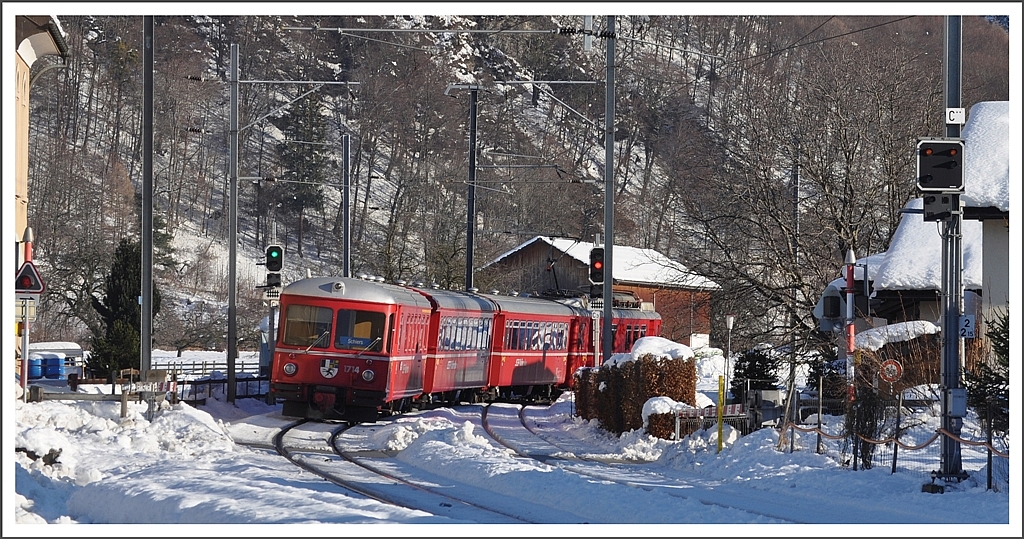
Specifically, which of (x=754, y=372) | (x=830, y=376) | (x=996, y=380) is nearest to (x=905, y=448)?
(x=996, y=380)

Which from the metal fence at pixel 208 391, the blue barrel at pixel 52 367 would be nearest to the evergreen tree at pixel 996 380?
the metal fence at pixel 208 391

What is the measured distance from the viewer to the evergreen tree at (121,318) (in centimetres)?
3534

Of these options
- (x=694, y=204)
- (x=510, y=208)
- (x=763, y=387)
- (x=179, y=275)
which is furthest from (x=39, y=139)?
(x=763, y=387)

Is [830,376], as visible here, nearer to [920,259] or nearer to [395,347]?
[920,259]

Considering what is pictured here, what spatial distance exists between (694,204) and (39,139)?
181 feet

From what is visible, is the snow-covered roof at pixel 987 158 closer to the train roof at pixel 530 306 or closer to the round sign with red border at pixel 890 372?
the round sign with red border at pixel 890 372

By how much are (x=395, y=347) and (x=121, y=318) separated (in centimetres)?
1645

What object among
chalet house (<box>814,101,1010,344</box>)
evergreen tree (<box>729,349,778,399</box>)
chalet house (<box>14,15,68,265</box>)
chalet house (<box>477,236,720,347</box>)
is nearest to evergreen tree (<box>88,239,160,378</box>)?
chalet house (<box>14,15,68,265</box>)

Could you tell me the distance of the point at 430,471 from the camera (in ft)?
56.6

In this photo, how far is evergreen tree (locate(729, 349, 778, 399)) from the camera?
26.7 meters

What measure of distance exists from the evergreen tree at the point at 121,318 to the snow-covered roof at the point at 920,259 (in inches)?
764

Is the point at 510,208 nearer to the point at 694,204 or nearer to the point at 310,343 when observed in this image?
the point at 694,204

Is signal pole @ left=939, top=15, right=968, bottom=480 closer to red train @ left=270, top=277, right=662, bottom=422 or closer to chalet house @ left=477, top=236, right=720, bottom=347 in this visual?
red train @ left=270, top=277, right=662, bottom=422

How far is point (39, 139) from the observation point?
7625cm
